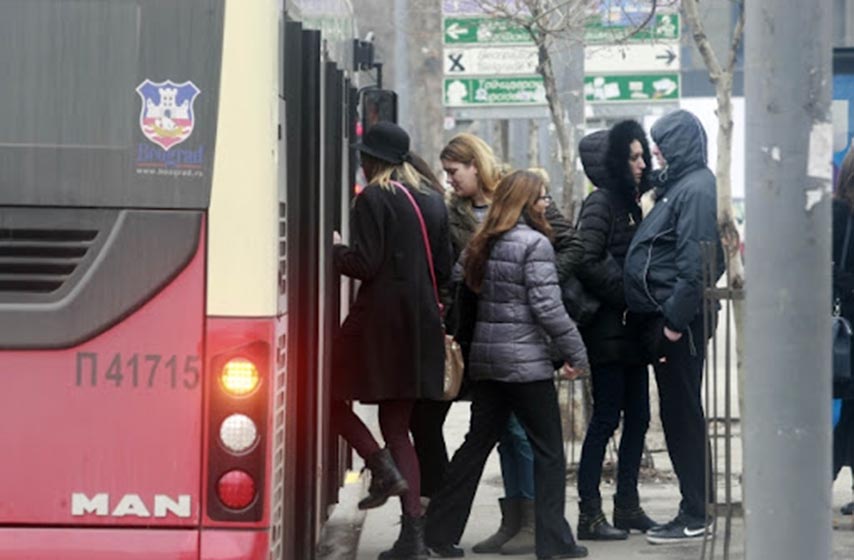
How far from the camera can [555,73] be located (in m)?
14.7

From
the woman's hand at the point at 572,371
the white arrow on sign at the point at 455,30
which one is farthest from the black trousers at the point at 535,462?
the white arrow on sign at the point at 455,30

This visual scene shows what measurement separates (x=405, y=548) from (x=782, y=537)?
10.4 ft

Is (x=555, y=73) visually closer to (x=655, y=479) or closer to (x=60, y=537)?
(x=655, y=479)

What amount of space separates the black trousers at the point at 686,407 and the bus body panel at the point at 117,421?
346 centimetres

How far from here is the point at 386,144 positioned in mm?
7809

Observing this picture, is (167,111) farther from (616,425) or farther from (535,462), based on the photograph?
(616,425)

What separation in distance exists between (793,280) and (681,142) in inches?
132

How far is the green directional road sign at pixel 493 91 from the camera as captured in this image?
18766 mm

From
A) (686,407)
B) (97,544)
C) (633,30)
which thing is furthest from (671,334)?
(633,30)

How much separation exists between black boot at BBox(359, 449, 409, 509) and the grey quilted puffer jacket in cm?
56

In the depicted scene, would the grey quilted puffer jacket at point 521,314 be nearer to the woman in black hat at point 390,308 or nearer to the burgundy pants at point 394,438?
the woman in black hat at point 390,308

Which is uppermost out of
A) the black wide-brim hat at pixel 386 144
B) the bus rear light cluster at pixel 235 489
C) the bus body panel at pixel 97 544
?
the black wide-brim hat at pixel 386 144

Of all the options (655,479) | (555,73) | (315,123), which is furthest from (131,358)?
(555,73)

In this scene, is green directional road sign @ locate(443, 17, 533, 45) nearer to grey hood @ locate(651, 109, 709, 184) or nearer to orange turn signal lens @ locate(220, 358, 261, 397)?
grey hood @ locate(651, 109, 709, 184)
